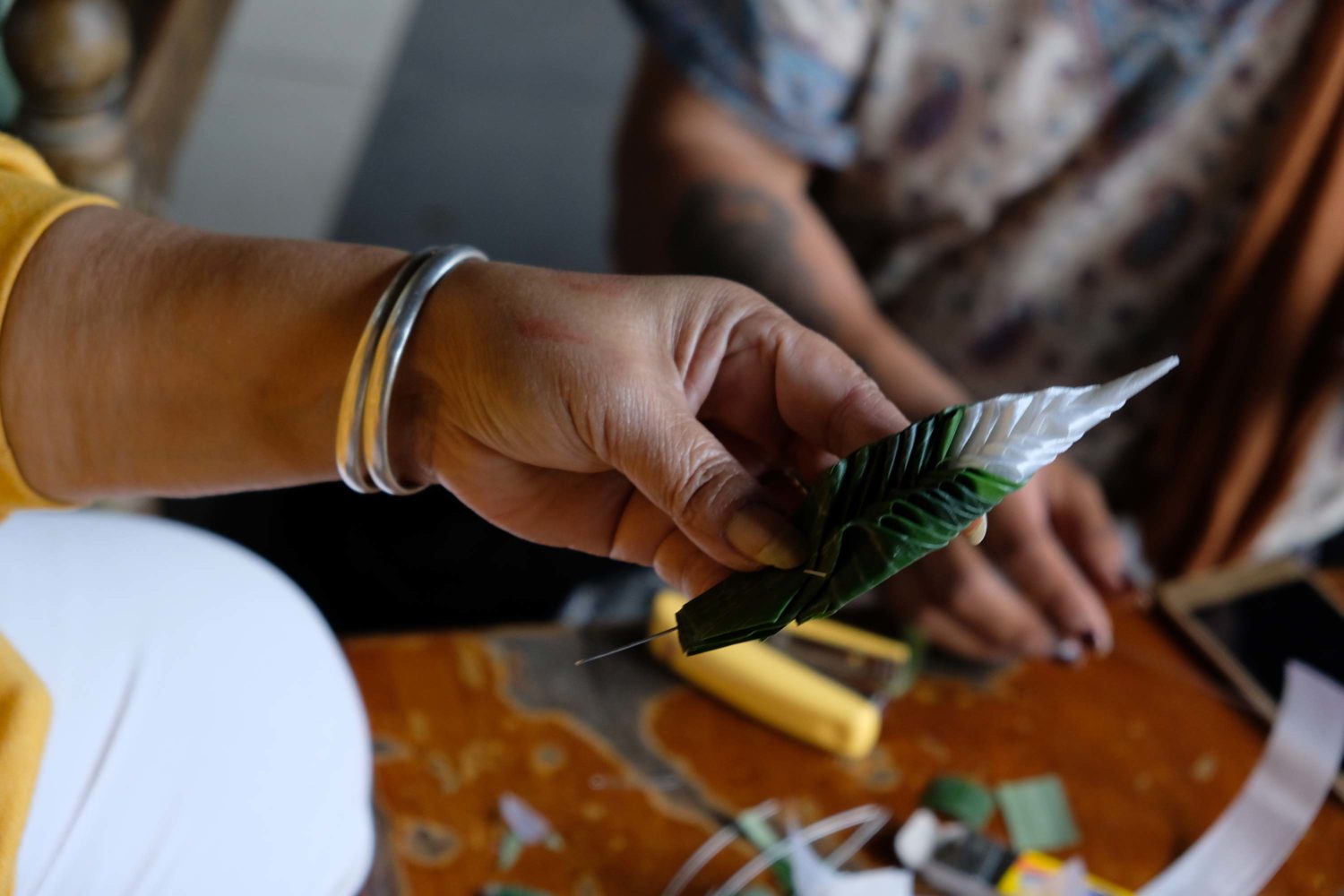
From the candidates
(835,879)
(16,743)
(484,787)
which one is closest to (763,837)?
(835,879)

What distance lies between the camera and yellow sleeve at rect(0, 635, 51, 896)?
41 cm

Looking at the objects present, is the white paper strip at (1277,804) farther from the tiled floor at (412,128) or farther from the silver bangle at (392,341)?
the tiled floor at (412,128)

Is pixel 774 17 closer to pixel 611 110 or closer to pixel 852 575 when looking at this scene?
pixel 852 575

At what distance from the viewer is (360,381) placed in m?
0.47

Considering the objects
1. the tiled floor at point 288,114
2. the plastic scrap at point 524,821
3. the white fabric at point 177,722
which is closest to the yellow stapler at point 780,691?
the plastic scrap at point 524,821

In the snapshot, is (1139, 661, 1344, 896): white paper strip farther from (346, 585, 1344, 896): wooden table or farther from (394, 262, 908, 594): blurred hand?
(394, 262, 908, 594): blurred hand

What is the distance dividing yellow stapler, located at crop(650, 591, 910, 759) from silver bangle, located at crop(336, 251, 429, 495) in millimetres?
285

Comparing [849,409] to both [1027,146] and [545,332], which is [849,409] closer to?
[545,332]

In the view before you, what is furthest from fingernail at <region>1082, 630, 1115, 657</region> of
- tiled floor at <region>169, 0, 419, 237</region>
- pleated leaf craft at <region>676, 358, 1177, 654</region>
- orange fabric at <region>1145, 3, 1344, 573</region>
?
tiled floor at <region>169, 0, 419, 237</region>

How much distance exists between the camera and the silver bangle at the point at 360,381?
466 mm

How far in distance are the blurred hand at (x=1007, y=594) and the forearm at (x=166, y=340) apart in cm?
48

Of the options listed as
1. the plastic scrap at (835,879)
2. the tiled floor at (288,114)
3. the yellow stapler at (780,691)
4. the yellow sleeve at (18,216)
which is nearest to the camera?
the yellow sleeve at (18,216)

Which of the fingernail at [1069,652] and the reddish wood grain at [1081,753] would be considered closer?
the reddish wood grain at [1081,753]

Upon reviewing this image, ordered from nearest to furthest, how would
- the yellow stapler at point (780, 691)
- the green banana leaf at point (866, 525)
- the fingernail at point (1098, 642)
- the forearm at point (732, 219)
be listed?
the green banana leaf at point (866, 525) → the yellow stapler at point (780, 691) → the fingernail at point (1098, 642) → the forearm at point (732, 219)
